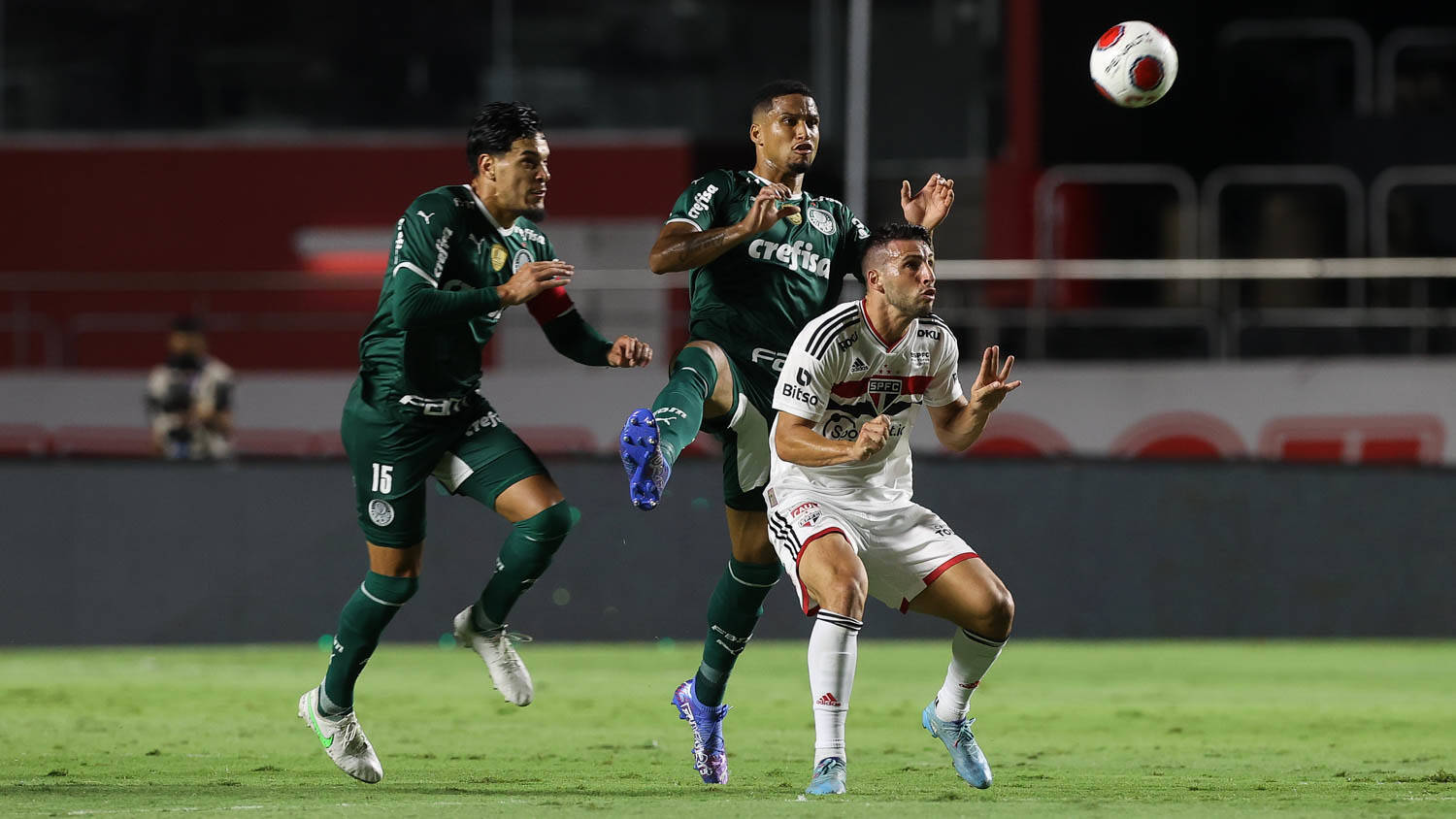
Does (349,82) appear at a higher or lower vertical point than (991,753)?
higher

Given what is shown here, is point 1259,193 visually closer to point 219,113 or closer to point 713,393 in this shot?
point 219,113

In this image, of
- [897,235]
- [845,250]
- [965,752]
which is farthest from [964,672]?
[845,250]

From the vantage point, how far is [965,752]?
6797 mm

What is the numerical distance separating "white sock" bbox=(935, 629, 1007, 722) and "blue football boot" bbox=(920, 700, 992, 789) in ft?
0.10

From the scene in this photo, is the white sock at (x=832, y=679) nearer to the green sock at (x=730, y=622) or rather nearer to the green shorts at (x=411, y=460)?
the green sock at (x=730, y=622)

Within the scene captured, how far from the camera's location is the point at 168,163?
70.7 feet

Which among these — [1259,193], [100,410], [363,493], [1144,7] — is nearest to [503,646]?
[363,493]

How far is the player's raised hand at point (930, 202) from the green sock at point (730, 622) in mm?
1493

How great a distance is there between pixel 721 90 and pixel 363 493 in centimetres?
1463

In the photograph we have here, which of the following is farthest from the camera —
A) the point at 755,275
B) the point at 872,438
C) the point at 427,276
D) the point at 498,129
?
the point at 755,275

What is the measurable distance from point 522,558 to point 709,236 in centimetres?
143

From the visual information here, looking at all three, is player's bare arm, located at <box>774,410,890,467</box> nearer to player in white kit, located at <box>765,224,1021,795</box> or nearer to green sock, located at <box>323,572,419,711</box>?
player in white kit, located at <box>765,224,1021,795</box>

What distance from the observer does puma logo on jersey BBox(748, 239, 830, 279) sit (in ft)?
24.4

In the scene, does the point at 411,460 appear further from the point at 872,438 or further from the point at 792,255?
the point at 872,438
